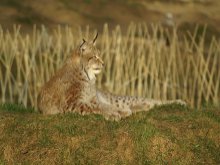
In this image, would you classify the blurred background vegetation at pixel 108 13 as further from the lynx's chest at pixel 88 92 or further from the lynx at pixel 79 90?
the lynx's chest at pixel 88 92

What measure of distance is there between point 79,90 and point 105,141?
1834 mm

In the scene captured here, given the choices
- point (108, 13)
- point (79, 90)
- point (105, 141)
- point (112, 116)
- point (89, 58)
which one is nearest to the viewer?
point (105, 141)

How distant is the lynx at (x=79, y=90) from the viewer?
1005 cm

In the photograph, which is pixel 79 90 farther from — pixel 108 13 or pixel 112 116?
pixel 108 13

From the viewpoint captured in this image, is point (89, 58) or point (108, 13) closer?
point (89, 58)

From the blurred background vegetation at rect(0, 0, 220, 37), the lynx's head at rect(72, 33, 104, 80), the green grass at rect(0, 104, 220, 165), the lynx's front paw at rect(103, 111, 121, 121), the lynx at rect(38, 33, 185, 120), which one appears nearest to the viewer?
the green grass at rect(0, 104, 220, 165)

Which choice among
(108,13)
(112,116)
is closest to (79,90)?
(112,116)

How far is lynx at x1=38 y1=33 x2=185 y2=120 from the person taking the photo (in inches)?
396

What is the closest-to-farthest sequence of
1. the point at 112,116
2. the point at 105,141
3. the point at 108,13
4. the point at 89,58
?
the point at 105,141 → the point at 112,116 → the point at 89,58 → the point at 108,13

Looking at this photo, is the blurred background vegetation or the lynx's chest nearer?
the lynx's chest

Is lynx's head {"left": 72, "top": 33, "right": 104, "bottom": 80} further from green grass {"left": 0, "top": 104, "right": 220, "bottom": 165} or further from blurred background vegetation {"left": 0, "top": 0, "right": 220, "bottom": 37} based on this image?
blurred background vegetation {"left": 0, "top": 0, "right": 220, "bottom": 37}

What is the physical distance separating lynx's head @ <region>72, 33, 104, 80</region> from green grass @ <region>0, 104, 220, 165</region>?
1.34 m

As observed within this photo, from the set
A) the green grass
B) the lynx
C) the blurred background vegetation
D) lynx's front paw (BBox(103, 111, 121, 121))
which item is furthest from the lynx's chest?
the blurred background vegetation

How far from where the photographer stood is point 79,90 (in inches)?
399
